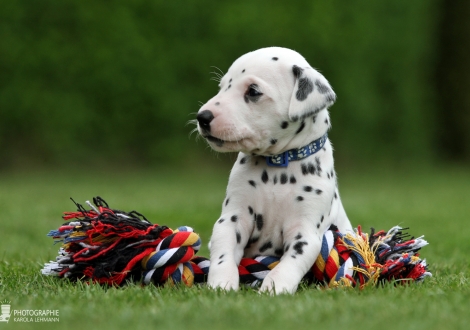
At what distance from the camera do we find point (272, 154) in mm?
3900

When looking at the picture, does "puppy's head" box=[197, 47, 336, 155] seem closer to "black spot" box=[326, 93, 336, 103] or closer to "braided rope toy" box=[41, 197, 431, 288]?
"black spot" box=[326, 93, 336, 103]

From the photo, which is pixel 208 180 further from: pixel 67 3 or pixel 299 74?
pixel 299 74

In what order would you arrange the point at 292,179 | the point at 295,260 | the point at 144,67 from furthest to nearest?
the point at 144,67 → the point at 292,179 → the point at 295,260

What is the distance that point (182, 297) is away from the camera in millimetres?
3271

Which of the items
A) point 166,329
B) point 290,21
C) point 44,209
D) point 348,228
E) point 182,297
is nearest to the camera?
point 166,329

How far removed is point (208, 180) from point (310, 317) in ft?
35.6

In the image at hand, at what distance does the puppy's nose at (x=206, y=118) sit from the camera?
375cm

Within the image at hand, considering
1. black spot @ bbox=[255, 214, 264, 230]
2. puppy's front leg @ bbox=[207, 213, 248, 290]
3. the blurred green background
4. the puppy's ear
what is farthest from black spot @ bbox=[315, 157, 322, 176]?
the blurred green background

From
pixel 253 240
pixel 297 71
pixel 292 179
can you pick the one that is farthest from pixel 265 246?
pixel 297 71

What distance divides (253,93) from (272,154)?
1.12ft

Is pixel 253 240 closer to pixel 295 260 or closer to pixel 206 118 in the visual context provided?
pixel 295 260

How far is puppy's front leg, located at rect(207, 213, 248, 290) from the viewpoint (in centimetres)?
360

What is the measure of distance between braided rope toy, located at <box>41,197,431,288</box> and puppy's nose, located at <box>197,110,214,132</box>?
1.84 ft

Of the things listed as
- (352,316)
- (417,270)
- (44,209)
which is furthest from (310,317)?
(44,209)
